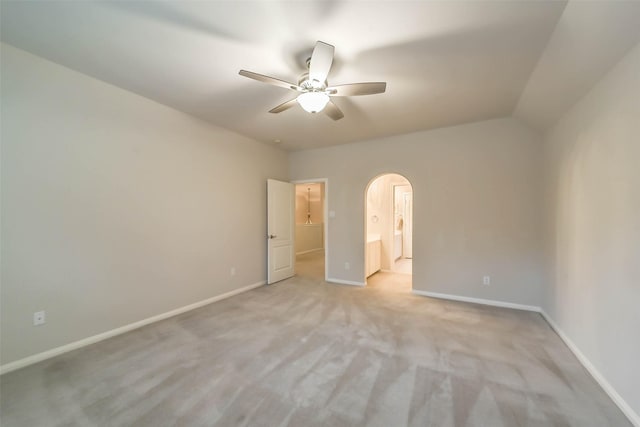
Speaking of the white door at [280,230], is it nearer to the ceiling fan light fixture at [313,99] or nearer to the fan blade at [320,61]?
the ceiling fan light fixture at [313,99]

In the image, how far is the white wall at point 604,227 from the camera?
1611 millimetres

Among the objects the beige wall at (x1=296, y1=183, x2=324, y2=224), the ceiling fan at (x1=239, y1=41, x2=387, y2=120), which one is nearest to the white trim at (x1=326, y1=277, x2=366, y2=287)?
the ceiling fan at (x1=239, y1=41, x2=387, y2=120)

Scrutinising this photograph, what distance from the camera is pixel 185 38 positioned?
6.28ft

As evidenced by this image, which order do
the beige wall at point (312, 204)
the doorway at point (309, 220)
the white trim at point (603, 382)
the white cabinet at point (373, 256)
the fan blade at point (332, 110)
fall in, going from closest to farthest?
the white trim at point (603, 382), the fan blade at point (332, 110), the white cabinet at point (373, 256), the doorway at point (309, 220), the beige wall at point (312, 204)

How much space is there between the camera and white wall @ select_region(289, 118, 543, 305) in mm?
3332

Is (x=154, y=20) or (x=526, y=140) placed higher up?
(x=154, y=20)

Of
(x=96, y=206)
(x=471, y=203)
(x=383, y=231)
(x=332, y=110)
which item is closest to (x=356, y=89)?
(x=332, y=110)

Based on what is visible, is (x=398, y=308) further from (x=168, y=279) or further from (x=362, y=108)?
(x=168, y=279)

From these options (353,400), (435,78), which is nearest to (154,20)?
(435,78)

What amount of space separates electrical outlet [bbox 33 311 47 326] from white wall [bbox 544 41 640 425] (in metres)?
4.46

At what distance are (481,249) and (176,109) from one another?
461 centimetres

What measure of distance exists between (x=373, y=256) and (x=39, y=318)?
4.71m

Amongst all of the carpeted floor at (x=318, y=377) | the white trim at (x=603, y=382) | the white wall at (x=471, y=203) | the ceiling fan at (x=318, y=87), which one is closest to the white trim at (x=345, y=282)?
the white wall at (x=471, y=203)

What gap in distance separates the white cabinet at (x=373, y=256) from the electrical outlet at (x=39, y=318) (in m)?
4.14
